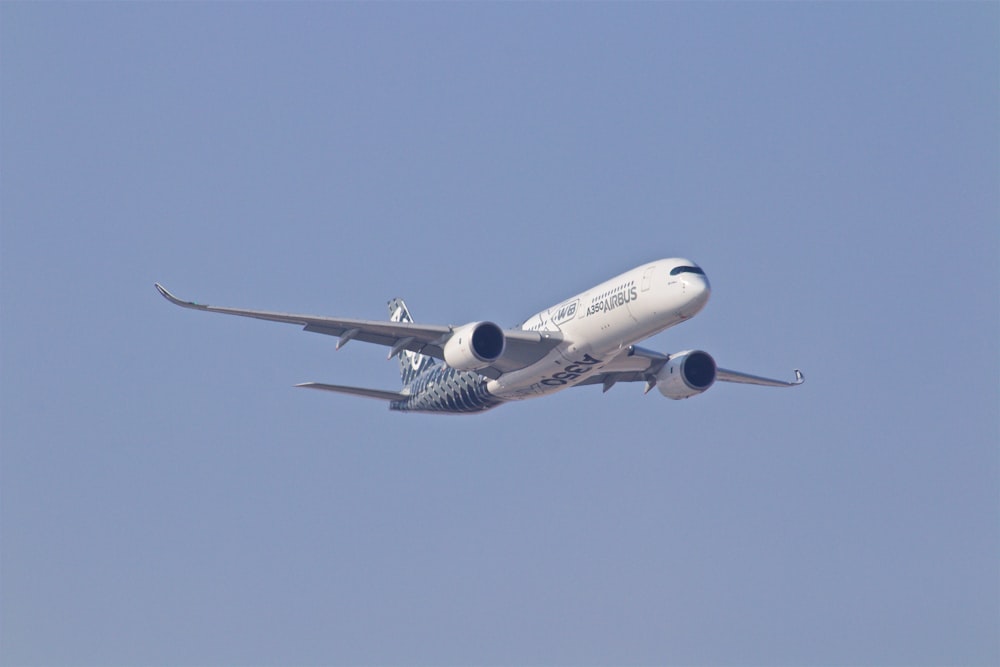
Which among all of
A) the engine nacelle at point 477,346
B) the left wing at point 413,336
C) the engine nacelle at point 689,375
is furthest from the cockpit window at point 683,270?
the engine nacelle at point 689,375

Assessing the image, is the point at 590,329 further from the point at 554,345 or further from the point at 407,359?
the point at 407,359

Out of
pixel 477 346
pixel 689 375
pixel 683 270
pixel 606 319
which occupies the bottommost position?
pixel 477 346

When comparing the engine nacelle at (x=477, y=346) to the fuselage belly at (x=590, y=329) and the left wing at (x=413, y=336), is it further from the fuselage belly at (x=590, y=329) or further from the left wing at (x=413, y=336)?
the fuselage belly at (x=590, y=329)

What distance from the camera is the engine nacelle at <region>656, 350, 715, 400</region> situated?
5850 cm

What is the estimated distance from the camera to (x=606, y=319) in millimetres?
51656

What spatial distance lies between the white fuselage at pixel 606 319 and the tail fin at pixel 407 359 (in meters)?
6.68

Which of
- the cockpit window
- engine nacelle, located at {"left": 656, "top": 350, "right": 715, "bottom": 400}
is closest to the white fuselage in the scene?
the cockpit window

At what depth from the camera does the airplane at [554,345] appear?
5022 centimetres

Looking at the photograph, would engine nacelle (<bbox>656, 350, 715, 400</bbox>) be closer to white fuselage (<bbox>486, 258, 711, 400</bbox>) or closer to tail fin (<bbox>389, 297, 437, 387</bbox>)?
white fuselage (<bbox>486, 258, 711, 400</bbox>)

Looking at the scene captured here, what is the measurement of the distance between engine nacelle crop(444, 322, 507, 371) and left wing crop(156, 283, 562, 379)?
86 centimetres

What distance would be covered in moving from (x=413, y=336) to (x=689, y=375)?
461 inches

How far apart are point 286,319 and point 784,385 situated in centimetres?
2396

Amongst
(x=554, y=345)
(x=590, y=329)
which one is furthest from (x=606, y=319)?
(x=554, y=345)

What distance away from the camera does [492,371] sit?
5606 cm
